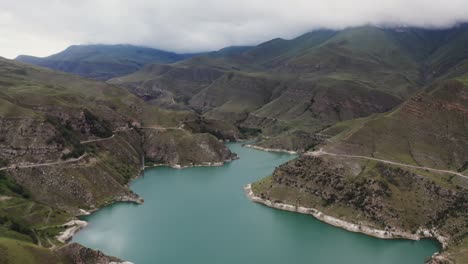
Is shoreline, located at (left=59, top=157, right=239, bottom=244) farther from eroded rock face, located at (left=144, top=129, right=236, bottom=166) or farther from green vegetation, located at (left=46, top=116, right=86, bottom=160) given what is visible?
eroded rock face, located at (left=144, top=129, right=236, bottom=166)

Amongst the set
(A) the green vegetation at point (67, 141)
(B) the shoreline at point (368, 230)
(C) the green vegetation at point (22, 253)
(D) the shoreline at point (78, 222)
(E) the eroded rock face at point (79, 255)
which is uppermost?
(A) the green vegetation at point (67, 141)

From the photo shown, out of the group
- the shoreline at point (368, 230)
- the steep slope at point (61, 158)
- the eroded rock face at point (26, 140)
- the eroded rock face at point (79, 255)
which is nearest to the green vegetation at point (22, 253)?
the steep slope at point (61, 158)

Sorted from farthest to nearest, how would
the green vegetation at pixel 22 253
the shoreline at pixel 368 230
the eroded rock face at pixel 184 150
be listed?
the eroded rock face at pixel 184 150, the shoreline at pixel 368 230, the green vegetation at pixel 22 253

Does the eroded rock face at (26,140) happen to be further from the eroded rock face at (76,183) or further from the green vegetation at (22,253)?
the green vegetation at (22,253)

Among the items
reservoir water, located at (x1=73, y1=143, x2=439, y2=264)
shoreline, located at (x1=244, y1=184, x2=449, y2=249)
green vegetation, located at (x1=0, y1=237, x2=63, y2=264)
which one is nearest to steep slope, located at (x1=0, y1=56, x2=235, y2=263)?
green vegetation, located at (x1=0, y1=237, x2=63, y2=264)

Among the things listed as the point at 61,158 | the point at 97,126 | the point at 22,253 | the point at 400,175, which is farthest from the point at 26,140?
the point at 400,175

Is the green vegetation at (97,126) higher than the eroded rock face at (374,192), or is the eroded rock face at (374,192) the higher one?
the green vegetation at (97,126)

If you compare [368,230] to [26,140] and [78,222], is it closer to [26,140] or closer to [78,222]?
[78,222]
